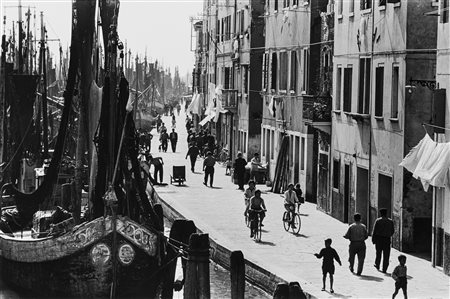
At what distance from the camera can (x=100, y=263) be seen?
24.0 metres

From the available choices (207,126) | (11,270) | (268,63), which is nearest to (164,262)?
(11,270)

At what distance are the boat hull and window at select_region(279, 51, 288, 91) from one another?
21.9m

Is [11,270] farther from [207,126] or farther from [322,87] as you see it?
[207,126]

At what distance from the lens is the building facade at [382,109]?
28.5 meters

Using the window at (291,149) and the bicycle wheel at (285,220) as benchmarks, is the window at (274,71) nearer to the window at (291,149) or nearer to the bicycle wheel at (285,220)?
the window at (291,149)

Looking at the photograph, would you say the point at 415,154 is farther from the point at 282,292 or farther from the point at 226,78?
the point at 226,78

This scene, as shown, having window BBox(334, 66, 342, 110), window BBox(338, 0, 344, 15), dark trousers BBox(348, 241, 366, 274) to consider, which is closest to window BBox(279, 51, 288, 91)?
window BBox(334, 66, 342, 110)

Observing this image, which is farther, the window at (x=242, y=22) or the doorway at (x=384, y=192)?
the window at (x=242, y=22)

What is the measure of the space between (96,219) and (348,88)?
1313 centimetres

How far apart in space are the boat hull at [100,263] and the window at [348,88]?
11868mm

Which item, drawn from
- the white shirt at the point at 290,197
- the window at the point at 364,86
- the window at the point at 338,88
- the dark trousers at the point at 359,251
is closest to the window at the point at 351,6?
the window at the point at 364,86

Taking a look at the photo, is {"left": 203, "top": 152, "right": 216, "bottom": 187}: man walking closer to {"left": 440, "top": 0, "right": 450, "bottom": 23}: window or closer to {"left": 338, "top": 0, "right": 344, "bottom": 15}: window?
{"left": 338, "top": 0, "right": 344, "bottom": 15}: window

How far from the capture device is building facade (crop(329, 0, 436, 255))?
1121 inches

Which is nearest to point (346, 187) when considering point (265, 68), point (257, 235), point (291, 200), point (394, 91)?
point (291, 200)
